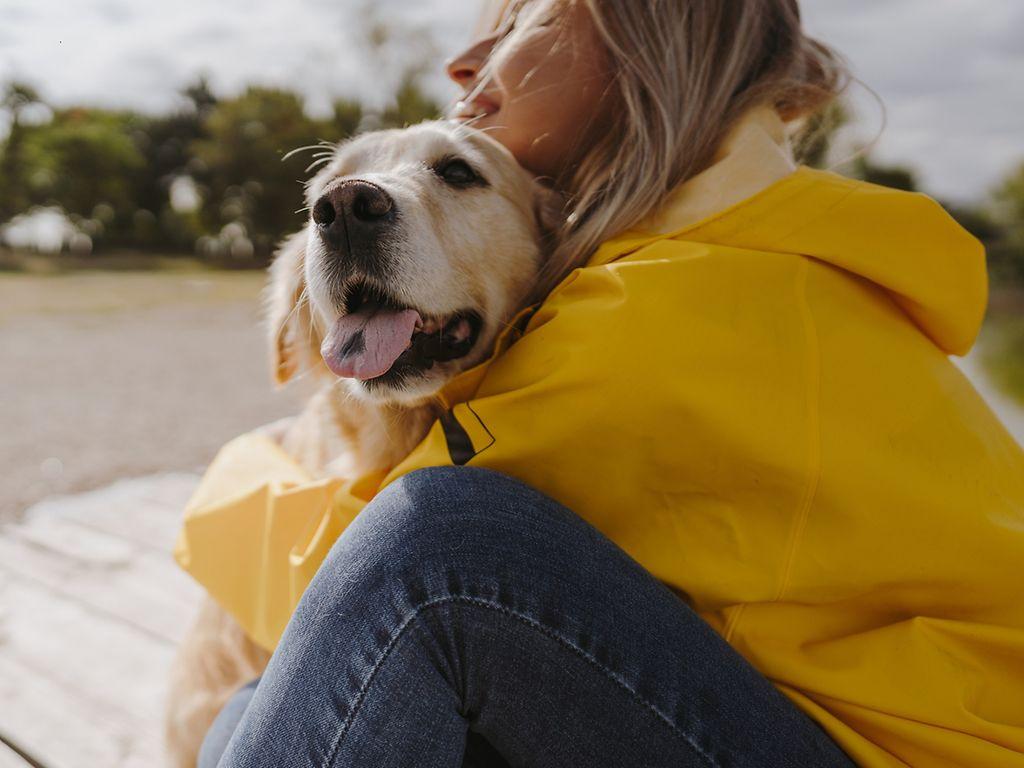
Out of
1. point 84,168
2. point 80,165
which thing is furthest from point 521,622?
point 84,168

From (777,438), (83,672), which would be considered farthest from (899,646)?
(83,672)

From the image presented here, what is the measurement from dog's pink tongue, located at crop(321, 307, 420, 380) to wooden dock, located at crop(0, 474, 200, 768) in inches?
42.3

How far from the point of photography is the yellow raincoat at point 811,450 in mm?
1082

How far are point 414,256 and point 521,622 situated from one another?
0.73 metres

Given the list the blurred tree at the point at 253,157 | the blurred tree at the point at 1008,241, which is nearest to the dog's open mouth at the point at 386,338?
the blurred tree at the point at 1008,241

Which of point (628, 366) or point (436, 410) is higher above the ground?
point (628, 366)

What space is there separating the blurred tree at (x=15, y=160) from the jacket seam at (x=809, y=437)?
2301cm

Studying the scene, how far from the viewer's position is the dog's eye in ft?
5.74

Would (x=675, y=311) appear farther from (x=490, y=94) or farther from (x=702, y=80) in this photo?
(x=490, y=94)

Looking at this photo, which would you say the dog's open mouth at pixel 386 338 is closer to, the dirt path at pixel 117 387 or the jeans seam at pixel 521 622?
the jeans seam at pixel 521 622

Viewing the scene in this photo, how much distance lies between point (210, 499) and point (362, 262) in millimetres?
626

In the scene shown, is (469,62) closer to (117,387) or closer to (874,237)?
(874,237)

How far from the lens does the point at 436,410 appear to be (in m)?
1.74

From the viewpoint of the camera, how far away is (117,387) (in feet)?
21.0
